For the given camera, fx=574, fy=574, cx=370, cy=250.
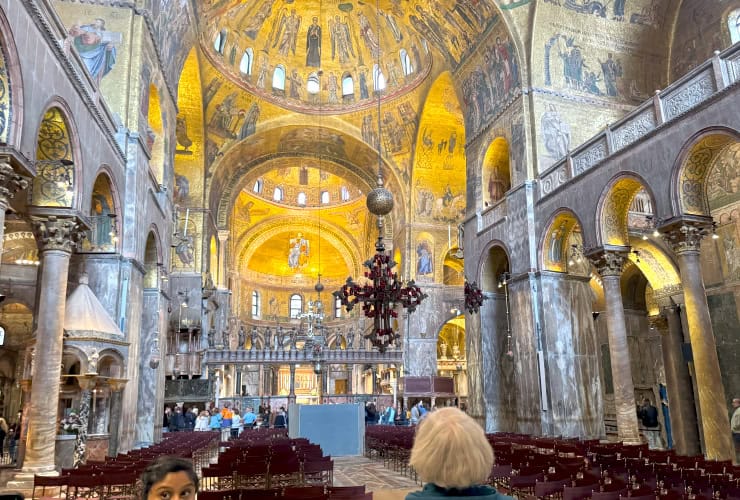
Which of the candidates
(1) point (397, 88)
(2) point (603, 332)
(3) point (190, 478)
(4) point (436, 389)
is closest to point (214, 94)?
(1) point (397, 88)

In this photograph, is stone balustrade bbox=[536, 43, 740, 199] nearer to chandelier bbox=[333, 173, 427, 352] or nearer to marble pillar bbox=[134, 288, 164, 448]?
chandelier bbox=[333, 173, 427, 352]

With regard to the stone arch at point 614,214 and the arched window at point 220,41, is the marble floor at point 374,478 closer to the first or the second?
the stone arch at point 614,214

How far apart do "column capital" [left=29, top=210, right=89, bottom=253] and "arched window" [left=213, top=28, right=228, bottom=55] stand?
14.7 meters

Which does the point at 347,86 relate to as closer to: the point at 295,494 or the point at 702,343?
the point at 702,343

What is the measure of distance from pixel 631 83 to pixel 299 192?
75.5 feet

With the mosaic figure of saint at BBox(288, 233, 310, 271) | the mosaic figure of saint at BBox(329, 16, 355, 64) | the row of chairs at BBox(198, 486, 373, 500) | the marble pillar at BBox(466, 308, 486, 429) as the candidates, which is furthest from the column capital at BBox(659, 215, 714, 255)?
the mosaic figure of saint at BBox(288, 233, 310, 271)

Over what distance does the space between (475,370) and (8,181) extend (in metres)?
13.7

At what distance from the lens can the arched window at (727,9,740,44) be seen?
15.2m

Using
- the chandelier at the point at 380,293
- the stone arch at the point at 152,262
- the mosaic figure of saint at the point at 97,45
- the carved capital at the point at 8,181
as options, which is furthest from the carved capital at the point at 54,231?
the stone arch at the point at 152,262

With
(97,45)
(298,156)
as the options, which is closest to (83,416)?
(97,45)

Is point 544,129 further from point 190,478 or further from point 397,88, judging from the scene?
point 190,478

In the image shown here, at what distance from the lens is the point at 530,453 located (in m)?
8.55

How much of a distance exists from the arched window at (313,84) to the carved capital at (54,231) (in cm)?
1850

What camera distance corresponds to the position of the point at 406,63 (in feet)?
81.6
